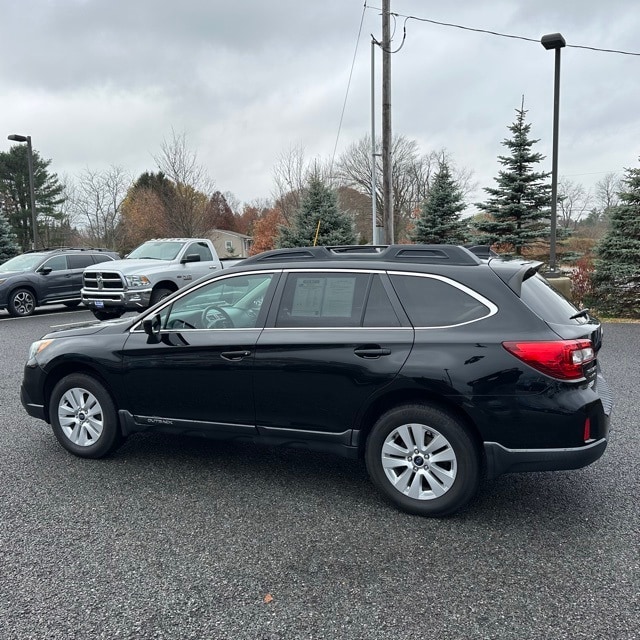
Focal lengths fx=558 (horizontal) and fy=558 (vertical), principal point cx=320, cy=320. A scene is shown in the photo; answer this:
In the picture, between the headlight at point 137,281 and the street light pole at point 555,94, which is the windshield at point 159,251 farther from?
the street light pole at point 555,94

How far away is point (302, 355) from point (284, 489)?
100 cm

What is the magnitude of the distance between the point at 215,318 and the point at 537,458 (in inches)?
96.1

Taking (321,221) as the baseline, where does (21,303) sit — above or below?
below

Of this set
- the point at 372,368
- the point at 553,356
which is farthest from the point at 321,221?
the point at 553,356

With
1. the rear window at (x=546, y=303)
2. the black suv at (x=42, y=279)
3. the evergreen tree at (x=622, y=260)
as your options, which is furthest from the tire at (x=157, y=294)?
the evergreen tree at (x=622, y=260)

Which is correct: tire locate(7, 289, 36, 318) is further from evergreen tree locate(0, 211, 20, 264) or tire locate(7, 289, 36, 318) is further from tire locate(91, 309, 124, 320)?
evergreen tree locate(0, 211, 20, 264)

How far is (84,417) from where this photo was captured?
452 centimetres

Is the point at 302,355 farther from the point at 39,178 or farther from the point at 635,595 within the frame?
the point at 39,178

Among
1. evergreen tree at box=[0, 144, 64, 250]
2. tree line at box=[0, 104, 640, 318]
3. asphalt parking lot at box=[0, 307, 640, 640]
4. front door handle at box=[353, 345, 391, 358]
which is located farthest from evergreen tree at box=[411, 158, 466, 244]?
evergreen tree at box=[0, 144, 64, 250]

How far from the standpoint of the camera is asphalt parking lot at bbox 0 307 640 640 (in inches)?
101

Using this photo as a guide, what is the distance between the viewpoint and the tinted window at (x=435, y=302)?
353cm

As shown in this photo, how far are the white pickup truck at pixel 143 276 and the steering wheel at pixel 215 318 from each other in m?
8.58

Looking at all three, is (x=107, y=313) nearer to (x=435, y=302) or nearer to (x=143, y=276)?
(x=143, y=276)

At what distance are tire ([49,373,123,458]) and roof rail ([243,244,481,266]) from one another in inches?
63.7
